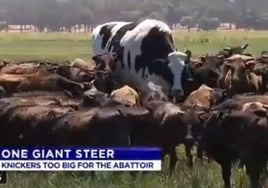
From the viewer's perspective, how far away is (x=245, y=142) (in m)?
11.3

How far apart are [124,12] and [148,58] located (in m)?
47.1

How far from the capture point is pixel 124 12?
68.6 metres

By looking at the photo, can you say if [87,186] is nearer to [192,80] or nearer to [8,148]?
[8,148]

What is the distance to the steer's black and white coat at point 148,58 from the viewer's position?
19.9 m

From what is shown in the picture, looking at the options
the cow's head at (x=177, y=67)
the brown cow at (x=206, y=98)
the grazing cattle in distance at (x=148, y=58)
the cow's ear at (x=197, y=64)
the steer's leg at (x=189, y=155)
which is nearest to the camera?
the steer's leg at (x=189, y=155)

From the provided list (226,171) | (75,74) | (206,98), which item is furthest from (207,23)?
(226,171)

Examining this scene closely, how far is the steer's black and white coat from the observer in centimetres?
1989

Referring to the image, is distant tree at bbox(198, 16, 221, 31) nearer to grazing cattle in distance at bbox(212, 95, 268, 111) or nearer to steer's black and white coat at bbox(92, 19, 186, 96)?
steer's black and white coat at bbox(92, 19, 186, 96)

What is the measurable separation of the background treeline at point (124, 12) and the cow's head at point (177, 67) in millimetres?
40895

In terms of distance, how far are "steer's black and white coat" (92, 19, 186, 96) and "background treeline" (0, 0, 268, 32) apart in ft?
124

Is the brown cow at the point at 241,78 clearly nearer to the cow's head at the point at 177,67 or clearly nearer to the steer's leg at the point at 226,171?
the cow's head at the point at 177,67

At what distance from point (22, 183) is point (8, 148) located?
5.26 feet

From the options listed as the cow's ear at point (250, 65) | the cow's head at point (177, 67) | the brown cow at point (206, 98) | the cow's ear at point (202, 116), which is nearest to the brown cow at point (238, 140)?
the cow's ear at point (202, 116)

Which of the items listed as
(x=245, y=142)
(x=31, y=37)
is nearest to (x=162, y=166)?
(x=245, y=142)
